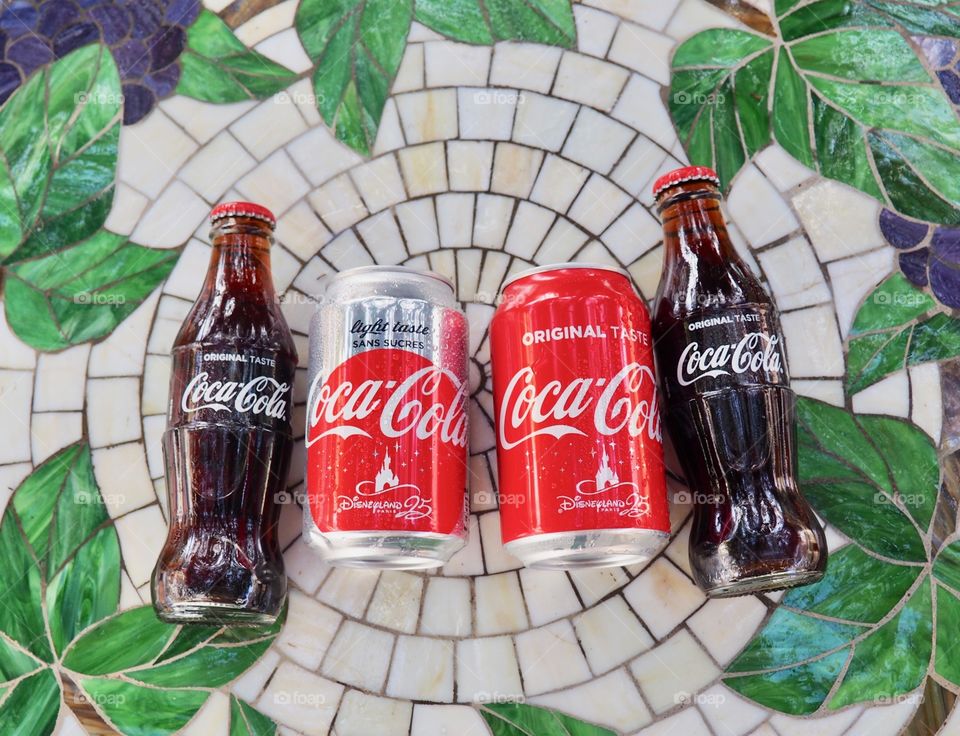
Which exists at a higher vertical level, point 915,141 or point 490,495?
point 915,141

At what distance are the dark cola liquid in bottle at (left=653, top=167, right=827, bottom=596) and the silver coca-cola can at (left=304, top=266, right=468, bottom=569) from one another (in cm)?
31

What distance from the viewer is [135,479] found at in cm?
107

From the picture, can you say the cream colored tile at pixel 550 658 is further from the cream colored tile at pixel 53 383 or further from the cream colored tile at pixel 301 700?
the cream colored tile at pixel 53 383

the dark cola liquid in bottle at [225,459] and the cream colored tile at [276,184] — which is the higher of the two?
the cream colored tile at [276,184]

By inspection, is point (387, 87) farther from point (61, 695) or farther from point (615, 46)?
point (61, 695)

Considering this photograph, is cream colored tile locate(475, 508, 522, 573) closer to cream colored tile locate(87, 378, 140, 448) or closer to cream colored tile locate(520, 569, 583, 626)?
cream colored tile locate(520, 569, 583, 626)

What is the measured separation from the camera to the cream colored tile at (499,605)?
1006 millimetres

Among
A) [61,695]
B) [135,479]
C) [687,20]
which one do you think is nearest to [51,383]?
[135,479]

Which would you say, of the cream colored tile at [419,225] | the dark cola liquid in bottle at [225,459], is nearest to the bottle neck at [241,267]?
the dark cola liquid in bottle at [225,459]

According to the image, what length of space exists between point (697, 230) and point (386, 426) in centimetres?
50

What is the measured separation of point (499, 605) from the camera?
1.01 m

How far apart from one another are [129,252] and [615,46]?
862 mm

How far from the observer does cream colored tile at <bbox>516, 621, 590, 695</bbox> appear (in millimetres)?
991

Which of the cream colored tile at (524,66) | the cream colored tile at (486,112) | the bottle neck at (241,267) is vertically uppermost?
the cream colored tile at (524,66)
